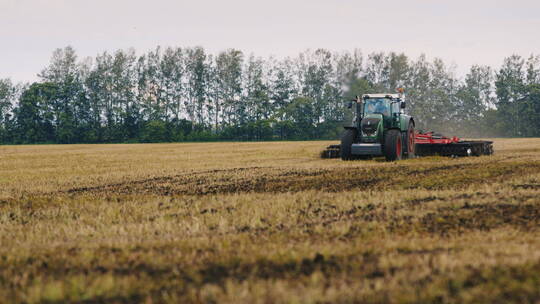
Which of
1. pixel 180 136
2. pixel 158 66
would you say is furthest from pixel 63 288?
pixel 158 66

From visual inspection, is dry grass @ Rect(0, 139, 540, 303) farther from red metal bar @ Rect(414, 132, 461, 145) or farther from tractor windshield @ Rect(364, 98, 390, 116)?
red metal bar @ Rect(414, 132, 461, 145)

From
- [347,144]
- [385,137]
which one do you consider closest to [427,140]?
[385,137]

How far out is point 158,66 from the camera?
3610 inches

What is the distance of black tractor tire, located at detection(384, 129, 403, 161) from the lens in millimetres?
18453

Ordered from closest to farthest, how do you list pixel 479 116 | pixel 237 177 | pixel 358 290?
pixel 358 290
pixel 237 177
pixel 479 116

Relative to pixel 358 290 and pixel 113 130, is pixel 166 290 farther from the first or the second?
pixel 113 130

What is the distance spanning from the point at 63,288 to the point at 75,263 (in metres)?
0.89

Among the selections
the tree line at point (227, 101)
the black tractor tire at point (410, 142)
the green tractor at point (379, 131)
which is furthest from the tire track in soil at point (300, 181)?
the tree line at point (227, 101)

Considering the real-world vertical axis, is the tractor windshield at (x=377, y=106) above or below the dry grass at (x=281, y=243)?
above

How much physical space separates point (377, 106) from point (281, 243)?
15.2 m

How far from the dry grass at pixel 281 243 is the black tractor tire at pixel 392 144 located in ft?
23.0

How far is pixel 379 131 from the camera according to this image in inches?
760

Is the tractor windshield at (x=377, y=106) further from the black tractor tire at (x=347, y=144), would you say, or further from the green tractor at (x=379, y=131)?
the black tractor tire at (x=347, y=144)

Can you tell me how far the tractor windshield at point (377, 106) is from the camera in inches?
788
